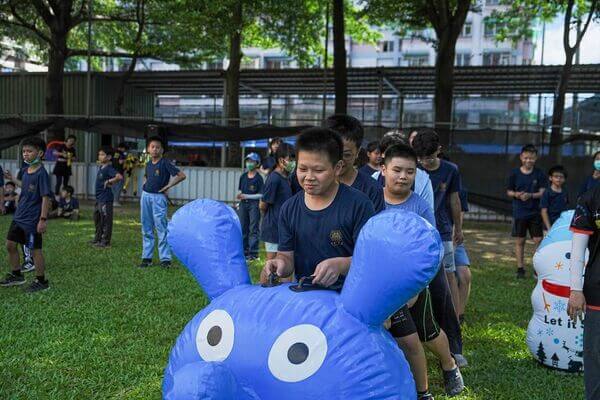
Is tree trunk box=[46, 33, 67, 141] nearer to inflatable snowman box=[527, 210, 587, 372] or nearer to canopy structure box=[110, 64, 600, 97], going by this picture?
canopy structure box=[110, 64, 600, 97]

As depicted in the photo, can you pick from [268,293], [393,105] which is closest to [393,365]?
[268,293]

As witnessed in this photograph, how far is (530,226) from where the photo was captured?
8852 millimetres

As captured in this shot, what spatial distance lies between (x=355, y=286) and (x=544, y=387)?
8.64ft

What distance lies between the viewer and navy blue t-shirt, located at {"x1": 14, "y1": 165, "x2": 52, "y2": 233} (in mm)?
6973

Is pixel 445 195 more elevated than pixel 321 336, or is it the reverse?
pixel 445 195

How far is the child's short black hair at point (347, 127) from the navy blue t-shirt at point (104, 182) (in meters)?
6.91

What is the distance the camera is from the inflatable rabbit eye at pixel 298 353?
2402 mm

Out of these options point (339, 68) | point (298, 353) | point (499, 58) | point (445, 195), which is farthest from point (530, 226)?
point (499, 58)

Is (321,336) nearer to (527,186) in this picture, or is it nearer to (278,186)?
(278,186)

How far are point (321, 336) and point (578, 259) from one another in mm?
1608

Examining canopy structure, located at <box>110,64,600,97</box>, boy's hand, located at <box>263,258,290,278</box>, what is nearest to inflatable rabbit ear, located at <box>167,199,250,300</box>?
boy's hand, located at <box>263,258,290,278</box>

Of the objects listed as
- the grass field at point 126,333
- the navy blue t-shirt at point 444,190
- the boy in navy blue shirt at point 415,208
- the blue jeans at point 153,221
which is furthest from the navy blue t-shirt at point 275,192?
the boy in navy blue shirt at point 415,208

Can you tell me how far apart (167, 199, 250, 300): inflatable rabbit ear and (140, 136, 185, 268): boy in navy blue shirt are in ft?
19.1

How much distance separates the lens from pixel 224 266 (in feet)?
9.53
